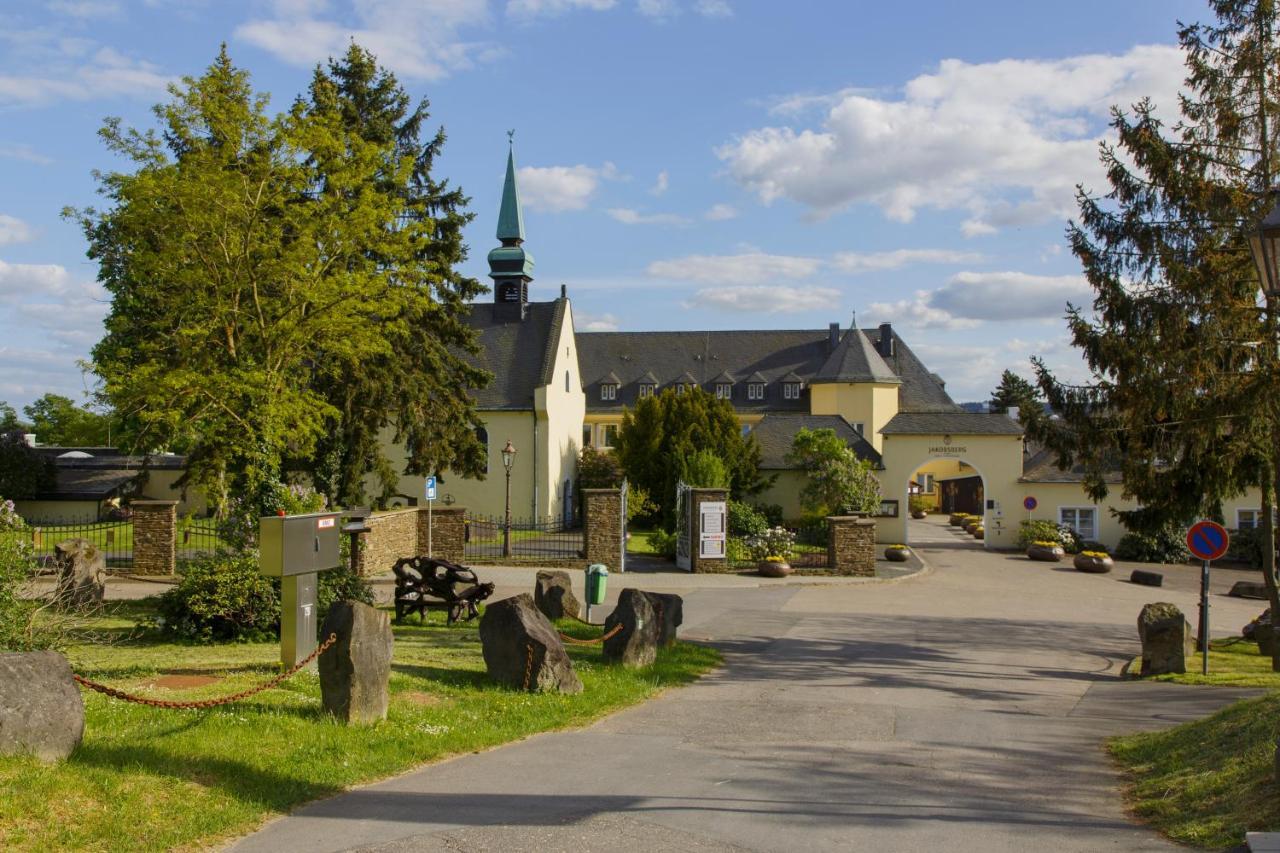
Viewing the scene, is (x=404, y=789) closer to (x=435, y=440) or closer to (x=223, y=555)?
(x=223, y=555)

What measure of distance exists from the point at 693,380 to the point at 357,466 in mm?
40110

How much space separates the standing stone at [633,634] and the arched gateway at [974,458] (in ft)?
103

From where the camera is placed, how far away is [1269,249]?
22.6 feet

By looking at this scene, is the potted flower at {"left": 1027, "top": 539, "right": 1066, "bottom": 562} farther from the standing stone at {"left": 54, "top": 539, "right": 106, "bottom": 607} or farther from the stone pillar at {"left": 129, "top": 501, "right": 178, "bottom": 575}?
the standing stone at {"left": 54, "top": 539, "right": 106, "bottom": 607}

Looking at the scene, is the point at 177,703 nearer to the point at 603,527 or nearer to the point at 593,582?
the point at 593,582

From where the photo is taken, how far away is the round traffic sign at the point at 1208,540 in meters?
15.3

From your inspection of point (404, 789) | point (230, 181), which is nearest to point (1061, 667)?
point (404, 789)

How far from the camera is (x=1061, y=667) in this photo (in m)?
16.0

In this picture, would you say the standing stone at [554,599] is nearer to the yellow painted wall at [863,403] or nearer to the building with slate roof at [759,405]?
the building with slate roof at [759,405]

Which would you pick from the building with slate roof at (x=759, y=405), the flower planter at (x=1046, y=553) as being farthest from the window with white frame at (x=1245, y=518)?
the flower planter at (x=1046, y=553)

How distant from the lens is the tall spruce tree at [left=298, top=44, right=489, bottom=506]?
92.5ft

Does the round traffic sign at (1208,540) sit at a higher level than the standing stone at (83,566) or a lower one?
higher

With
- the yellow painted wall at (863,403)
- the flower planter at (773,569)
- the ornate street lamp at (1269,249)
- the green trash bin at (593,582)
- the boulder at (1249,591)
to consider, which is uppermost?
the yellow painted wall at (863,403)

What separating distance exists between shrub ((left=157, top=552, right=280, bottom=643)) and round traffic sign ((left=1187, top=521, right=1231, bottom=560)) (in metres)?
13.1
